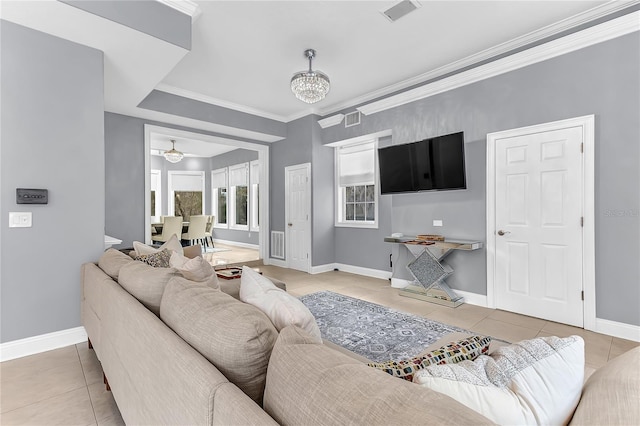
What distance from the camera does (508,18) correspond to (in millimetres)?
3084

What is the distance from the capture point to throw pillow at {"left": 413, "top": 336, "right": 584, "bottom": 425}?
609mm

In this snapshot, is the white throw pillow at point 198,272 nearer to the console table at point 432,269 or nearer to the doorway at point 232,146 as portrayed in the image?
the console table at point 432,269

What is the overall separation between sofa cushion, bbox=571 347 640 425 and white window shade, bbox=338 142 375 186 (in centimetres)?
473

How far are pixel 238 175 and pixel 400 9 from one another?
7.01m

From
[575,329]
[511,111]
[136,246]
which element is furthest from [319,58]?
[575,329]

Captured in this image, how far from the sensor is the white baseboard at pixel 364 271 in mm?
5135

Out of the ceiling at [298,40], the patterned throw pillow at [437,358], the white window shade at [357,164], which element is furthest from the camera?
the white window shade at [357,164]

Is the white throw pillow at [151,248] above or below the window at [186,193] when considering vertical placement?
below

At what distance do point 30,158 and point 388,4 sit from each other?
335 cm

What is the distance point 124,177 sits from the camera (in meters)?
4.64

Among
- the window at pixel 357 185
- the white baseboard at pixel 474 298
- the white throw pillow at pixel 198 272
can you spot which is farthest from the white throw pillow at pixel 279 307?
the window at pixel 357 185

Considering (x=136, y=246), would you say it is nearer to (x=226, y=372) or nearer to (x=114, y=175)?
(x=114, y=175)

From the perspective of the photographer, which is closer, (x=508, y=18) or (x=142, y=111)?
(x=508, y=18)

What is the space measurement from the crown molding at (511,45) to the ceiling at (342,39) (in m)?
0.05
